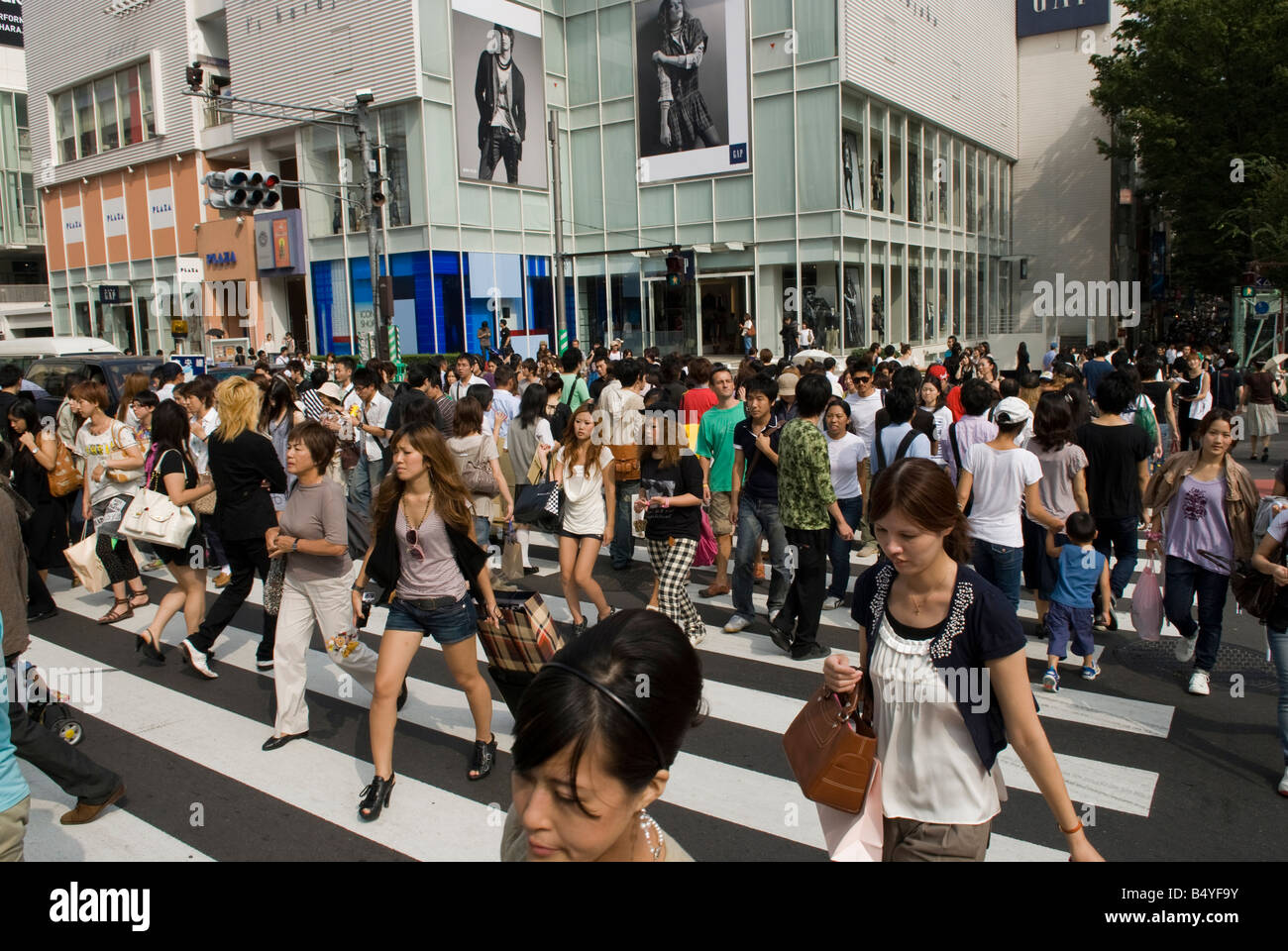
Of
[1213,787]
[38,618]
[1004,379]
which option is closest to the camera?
[1213,787]

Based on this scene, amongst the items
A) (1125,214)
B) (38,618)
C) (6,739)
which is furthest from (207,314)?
(1125,214)

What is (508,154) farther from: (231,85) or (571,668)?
(571,668)

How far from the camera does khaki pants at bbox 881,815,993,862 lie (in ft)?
8.89

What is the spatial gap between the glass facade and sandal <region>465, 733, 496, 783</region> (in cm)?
2329

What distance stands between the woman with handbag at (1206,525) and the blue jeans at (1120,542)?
0.66 meters

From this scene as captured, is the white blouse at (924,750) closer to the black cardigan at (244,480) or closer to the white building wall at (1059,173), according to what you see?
the black cardigan at (244,480)

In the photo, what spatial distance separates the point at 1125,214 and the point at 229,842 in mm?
51799

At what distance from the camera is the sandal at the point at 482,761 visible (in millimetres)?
4977

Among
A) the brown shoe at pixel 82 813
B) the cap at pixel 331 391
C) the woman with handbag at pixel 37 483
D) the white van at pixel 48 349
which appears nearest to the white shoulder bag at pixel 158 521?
the woman with handbag at pixel 37 483

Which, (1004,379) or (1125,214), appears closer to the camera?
(1004,379)

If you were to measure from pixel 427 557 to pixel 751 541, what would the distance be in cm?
336

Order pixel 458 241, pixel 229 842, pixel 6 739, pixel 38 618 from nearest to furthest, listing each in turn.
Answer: pixel 6 739
pixel 229 842
pixel 38 618
pixel 458 241

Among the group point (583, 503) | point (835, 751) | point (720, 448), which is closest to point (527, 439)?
point (720, 448)

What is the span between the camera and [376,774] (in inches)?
181
